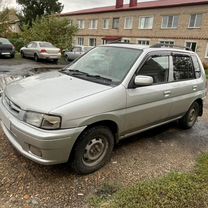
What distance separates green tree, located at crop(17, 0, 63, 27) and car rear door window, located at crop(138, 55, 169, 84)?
1551 inches

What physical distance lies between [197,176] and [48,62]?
52.9 ft

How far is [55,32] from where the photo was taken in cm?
2269

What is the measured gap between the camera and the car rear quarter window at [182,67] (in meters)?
4.37

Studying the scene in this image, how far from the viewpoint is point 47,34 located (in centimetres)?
2233

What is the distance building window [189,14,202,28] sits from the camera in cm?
2430

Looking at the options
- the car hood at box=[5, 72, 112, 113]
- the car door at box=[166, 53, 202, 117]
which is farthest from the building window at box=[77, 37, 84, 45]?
the car hood at box=[5, 72, 112, 113]

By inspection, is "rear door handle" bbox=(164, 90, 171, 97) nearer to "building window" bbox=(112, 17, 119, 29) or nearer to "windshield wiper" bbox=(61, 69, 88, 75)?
"windshield wiper" bbox=(61, 69, 88, 75)

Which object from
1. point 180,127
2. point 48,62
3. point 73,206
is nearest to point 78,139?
point 73,206

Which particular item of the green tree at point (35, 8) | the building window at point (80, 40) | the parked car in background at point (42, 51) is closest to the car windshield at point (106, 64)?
the parked car in background at point (42, 51)

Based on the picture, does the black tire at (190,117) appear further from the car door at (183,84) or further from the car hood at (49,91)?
the car hood at (49,91)

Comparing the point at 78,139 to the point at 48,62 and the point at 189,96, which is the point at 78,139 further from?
the point at 48,62

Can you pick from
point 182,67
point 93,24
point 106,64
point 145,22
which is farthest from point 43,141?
point 93,24

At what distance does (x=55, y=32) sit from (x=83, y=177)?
854 inches

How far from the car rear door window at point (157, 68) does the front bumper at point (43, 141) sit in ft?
5.23
